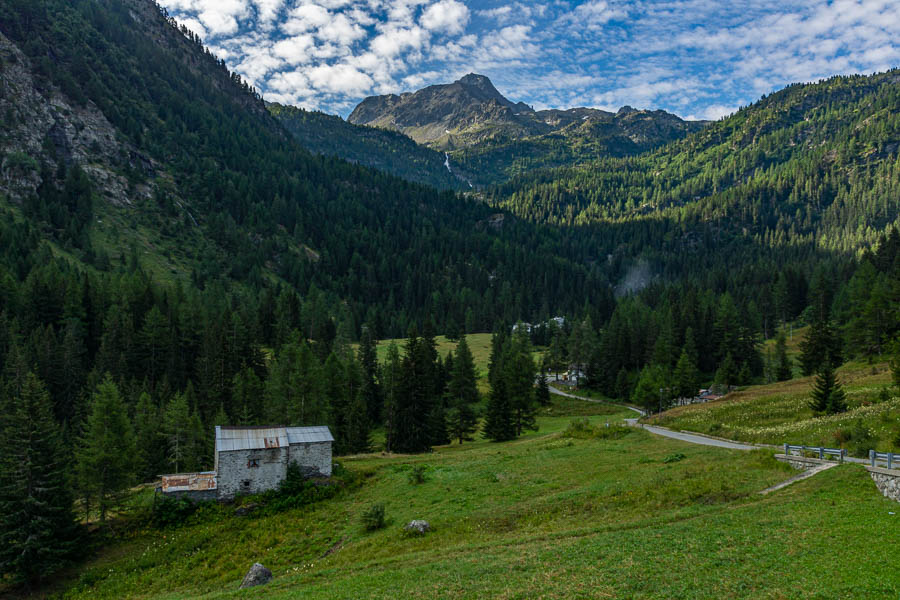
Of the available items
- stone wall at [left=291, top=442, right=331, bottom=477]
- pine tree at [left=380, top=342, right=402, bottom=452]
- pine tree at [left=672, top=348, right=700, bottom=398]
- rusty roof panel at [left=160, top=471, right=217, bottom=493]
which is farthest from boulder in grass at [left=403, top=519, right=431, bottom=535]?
pine tree at [left=672, top=348, right=700, bottom=398]

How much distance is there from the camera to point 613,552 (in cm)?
1798

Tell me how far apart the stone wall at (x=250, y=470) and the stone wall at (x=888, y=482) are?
40353 millimetres

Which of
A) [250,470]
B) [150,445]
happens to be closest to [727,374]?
[250,470]

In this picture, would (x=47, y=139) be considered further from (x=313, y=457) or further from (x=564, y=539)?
(x=564, y=539)

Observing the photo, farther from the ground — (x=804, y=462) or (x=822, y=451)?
(x=822, y=451)

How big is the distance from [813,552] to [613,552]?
253 inches

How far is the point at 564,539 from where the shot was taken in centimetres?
2061

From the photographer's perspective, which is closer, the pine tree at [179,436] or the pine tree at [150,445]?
the pine tree at [179,436]

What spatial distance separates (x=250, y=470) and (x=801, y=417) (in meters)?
50.7

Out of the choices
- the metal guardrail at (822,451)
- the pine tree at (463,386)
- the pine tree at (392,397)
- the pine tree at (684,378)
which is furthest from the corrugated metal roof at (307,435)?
the pine tree at (684,378)

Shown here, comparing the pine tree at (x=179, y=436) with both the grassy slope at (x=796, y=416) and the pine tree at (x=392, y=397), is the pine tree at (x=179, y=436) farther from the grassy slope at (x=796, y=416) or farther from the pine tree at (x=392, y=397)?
the grassy slope at (x=796, y=416)

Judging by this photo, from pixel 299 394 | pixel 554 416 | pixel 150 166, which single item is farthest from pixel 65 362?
pixel 150 166

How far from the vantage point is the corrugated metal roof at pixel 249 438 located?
133 feet

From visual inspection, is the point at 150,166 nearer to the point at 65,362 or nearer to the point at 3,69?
the point at 3,69
